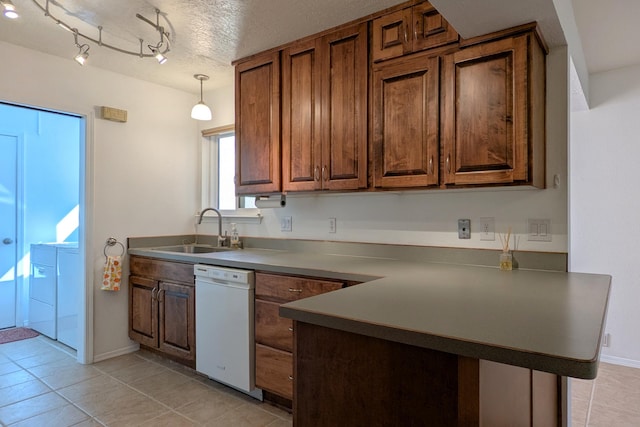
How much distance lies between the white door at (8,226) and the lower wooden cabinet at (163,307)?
5.73 feet

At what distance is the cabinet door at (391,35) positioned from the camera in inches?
82.8

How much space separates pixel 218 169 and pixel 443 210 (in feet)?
7.46

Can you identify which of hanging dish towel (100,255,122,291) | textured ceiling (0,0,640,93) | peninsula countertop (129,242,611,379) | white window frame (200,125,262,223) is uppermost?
textured ceiling (0,0,640,93)

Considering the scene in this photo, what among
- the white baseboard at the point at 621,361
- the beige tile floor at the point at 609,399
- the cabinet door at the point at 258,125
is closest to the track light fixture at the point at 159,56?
the cabinet door at the point at 258,125

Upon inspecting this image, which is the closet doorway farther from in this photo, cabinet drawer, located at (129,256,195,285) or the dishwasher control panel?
the dishwasher control panel

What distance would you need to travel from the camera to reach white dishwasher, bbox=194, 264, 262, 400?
240 centimetres

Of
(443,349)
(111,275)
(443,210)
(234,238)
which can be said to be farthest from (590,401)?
(111,275)

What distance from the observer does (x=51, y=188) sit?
4301 mm

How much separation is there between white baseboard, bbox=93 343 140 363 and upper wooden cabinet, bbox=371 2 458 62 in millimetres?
2963

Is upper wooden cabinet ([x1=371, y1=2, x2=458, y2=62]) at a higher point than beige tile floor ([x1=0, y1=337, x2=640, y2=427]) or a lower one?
higher

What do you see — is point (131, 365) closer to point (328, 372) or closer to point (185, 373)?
point (185, 373)

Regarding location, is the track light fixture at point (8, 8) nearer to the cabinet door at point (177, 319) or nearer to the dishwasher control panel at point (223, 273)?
the dishwasher control panel at point (223, 273)

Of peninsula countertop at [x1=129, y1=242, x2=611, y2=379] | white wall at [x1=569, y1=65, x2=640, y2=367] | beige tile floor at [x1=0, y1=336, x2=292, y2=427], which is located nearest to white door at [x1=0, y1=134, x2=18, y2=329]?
beige tile floor at [x1=0, y1=336, x2=292, y2=427]

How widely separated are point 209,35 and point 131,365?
2.49 m
